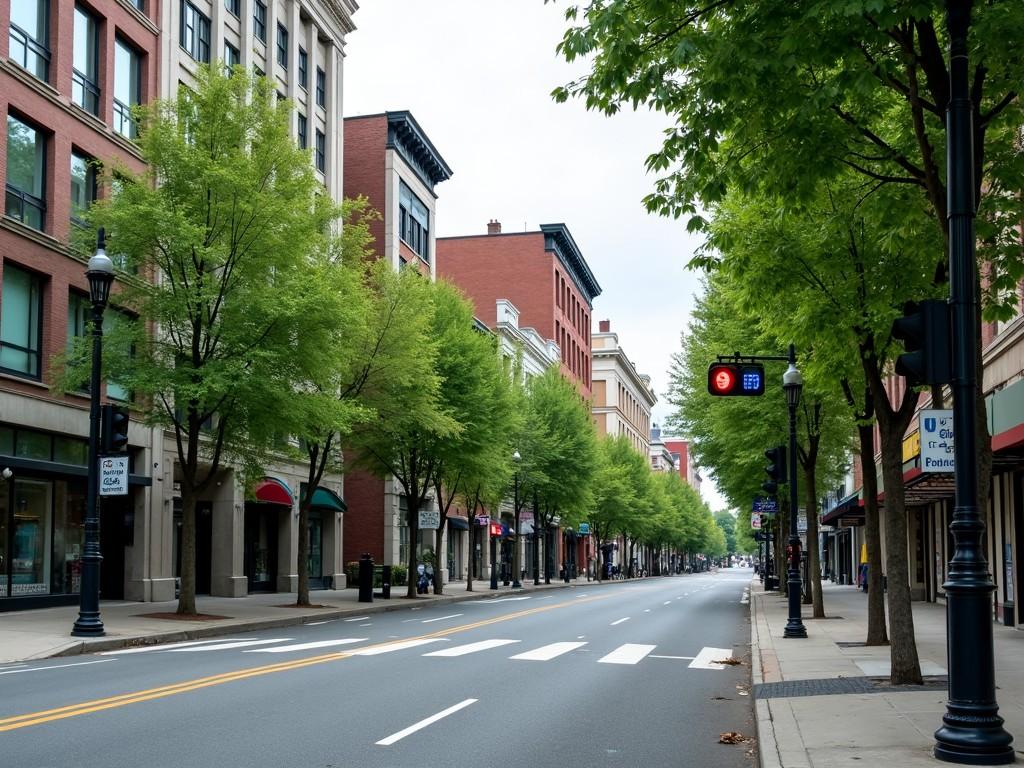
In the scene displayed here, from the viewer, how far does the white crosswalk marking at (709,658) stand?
16.9m

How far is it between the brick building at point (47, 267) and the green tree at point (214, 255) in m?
1.69

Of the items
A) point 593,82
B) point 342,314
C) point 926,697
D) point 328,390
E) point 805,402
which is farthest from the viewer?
point 328,390

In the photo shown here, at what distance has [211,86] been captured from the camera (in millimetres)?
25469

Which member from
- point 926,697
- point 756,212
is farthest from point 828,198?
point 926,697

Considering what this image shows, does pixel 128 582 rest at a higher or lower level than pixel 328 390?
lower

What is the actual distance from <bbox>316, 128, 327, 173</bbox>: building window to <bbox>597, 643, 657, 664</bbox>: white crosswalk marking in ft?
95.8

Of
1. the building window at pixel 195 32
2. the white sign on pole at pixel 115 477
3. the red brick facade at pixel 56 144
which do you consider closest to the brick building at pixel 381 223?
the building window at pixel 195 32

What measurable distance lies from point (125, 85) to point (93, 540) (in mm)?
16265

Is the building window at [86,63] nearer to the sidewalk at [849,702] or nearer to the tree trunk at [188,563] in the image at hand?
the tree trunk at [188,563]

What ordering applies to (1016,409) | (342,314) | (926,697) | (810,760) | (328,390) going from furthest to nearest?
(328,390), (342,314), (1016,409), (926,697), (810,760)

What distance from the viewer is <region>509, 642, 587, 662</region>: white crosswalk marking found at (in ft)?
56.7

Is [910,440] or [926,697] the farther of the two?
[910,440]

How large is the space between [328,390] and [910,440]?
625 inches

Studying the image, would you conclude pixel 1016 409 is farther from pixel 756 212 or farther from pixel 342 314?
pixel 342 314
